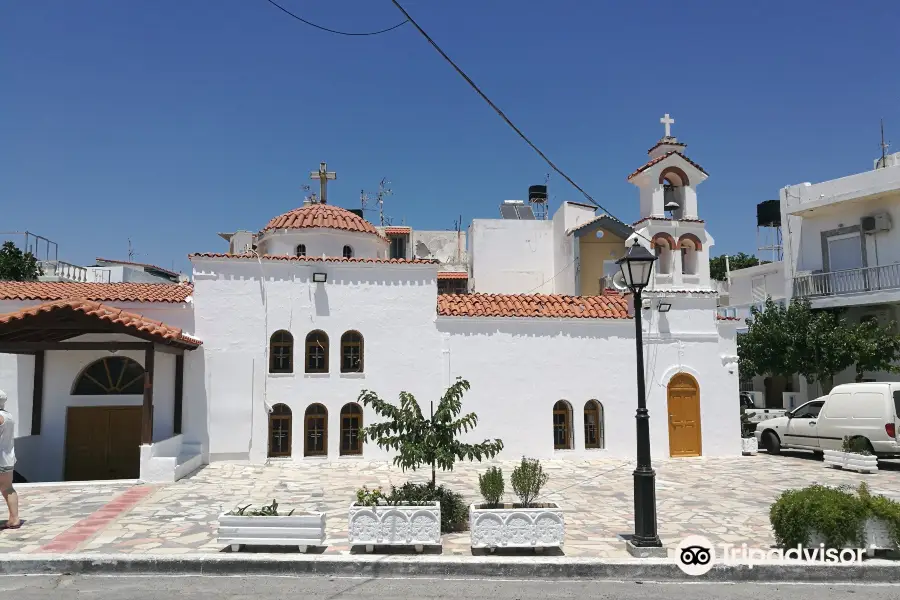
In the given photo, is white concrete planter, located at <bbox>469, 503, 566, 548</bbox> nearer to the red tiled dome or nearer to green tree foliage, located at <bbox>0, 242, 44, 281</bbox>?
the red tiled dome

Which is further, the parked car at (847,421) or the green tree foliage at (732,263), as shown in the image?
the green tree foliage at (732,263)

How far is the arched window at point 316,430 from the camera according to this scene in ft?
49.7

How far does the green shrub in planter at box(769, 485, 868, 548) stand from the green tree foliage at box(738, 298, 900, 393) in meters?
14.9

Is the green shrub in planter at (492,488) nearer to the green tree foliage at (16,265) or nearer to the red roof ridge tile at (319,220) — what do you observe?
the red roof ridge tile at (319,220)

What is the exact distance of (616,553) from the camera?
24.8ft

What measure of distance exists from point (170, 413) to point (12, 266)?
15.6m

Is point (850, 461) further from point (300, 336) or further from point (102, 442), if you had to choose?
point (102, 442)

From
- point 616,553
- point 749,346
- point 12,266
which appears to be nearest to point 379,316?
point 616,553

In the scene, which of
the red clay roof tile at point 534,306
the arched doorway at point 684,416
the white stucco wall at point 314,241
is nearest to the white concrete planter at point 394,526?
the red clay roof tile at point 534,306

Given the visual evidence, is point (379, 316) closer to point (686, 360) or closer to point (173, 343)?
point (173, 343)

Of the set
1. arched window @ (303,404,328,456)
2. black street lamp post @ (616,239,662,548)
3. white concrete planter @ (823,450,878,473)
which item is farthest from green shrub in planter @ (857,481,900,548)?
arched window @ (303,404,328,456)

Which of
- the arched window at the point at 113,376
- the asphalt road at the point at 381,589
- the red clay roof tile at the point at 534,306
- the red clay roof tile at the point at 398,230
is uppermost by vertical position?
the red clay roof tile at the point at 398,230

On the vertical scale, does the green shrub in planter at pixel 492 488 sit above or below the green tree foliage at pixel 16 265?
below

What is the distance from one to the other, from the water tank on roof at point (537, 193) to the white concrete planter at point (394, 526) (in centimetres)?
2467
